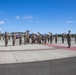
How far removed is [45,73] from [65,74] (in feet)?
2.62

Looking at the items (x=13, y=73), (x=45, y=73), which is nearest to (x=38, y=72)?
(x=45, y=73)

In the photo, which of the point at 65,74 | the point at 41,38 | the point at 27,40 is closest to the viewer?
the point at 65,74

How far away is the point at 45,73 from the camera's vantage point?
9836 mm

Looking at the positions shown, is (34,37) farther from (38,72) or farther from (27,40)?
(38,72)

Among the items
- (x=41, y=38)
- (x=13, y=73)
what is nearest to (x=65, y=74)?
(x=13, y=73)

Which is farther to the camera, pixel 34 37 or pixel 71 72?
pixel 34 37

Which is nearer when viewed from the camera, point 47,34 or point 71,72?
point 71,72

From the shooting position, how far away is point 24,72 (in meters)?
10.1

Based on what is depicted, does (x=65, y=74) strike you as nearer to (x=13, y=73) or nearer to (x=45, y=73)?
(x=45, y=73)

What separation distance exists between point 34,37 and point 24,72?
999 inches

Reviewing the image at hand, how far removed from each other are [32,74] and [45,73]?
539mm

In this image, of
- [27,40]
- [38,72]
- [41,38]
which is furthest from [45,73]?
[41,38]

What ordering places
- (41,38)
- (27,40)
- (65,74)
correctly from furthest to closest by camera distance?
1. (41,38)
2. (27,40)
3. (65,74)

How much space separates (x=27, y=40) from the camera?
34.4 meters
